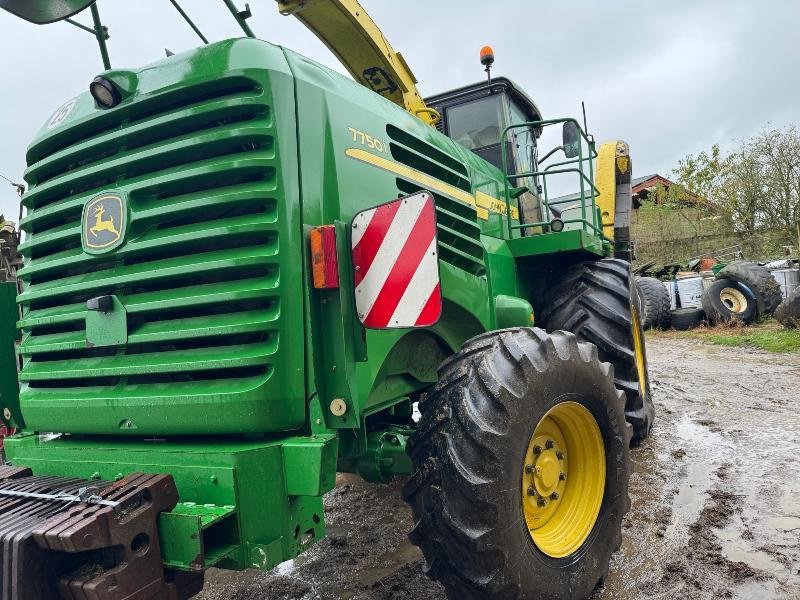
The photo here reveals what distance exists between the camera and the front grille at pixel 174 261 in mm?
2039

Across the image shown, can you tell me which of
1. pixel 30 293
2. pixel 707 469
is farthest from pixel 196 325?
pixel 707 469

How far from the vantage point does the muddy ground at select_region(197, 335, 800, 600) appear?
2670mm

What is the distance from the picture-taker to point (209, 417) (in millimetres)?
2025

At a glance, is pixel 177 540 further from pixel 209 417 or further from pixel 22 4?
pixel 22 4

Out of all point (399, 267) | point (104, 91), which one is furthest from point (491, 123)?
point (104, 91)

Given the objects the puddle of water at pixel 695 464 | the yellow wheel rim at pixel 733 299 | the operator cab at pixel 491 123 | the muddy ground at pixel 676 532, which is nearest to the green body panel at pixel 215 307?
the muddy ground at pixel 676 532

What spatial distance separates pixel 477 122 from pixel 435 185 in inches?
74.3

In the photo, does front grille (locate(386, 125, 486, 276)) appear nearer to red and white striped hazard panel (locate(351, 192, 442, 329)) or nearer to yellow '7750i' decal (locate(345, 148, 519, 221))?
yellow '7750i' decal (locate(345, 148, 519, 221))

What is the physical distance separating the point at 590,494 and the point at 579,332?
1295 millimetres

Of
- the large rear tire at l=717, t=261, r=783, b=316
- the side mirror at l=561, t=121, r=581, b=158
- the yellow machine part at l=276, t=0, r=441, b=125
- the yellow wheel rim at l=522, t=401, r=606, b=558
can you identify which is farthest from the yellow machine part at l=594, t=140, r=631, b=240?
the large rear tire at l=717, t=261, r=783, b=316

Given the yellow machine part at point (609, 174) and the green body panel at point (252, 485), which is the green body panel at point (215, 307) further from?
the yellow machine part at point (609, 174)

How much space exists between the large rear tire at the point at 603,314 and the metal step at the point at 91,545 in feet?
8.98

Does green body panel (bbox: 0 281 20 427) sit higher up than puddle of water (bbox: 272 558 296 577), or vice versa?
green body panel (bbox: 0 281 20 427)

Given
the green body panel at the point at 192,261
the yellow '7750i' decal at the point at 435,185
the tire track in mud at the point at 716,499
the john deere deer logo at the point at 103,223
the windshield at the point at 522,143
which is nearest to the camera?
the green body panel at the point at 192,261
